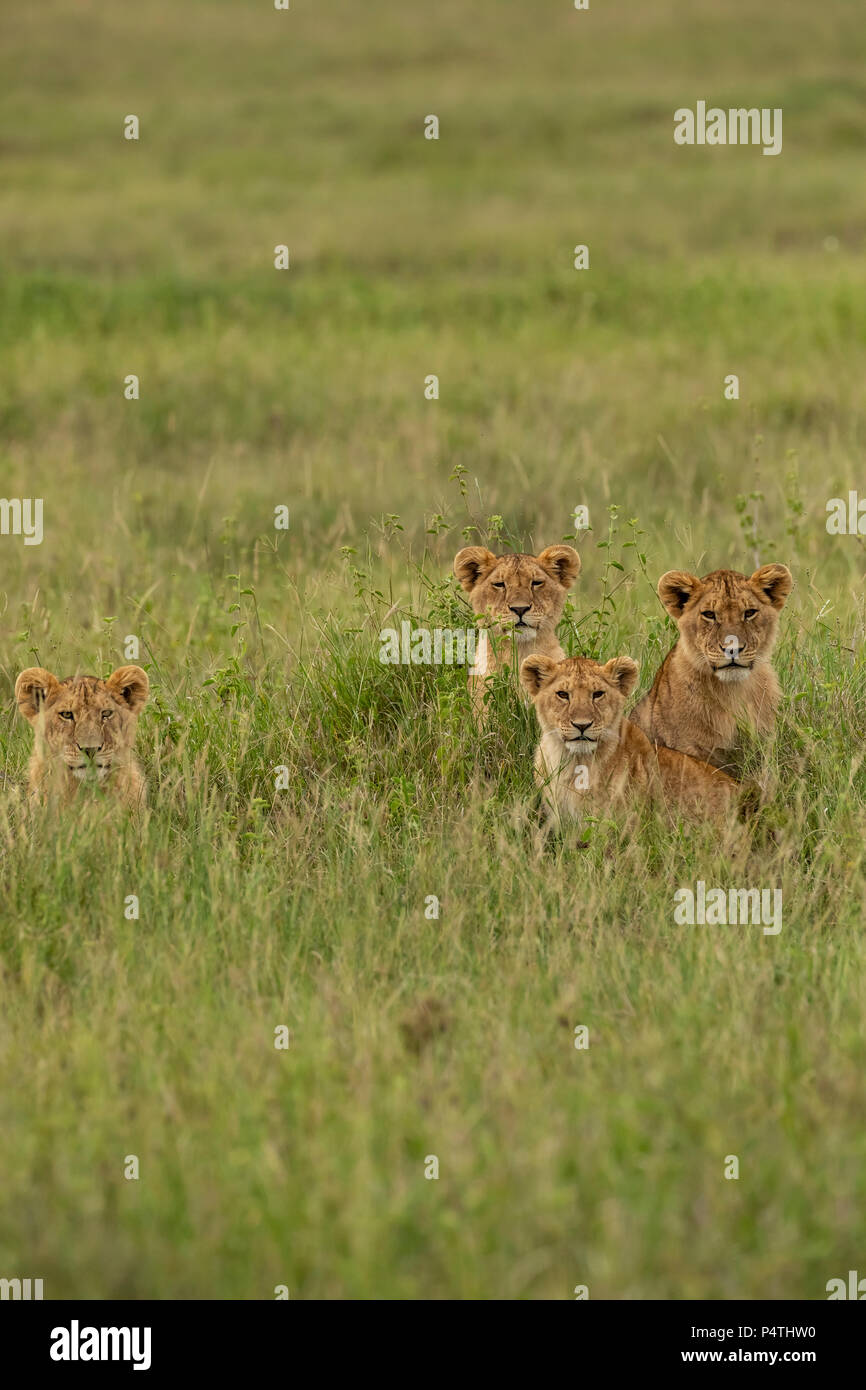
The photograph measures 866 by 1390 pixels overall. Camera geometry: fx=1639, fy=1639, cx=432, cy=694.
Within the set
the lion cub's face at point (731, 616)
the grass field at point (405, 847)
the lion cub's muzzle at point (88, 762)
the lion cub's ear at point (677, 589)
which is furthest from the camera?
the lion cub's ear at point (677, 589)

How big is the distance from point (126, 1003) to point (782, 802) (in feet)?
9.25

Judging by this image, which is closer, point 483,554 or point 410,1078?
point 410,1078

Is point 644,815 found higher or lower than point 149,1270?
higher

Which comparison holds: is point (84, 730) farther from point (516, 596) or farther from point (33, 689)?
point (516, 596)

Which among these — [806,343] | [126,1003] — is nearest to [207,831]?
[126,1003]

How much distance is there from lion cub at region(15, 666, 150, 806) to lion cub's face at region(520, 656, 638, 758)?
1.62 meters

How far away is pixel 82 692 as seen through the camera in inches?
260

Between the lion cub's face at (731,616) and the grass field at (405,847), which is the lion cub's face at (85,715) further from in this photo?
the lion cub's face at (731,616)

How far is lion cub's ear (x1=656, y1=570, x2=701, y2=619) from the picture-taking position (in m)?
6.90

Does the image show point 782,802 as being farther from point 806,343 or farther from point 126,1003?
point 806,343

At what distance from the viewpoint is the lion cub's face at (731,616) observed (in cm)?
678

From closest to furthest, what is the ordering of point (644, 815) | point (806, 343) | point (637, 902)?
point (637, 902) → point (644, 815) → point (806, 343)

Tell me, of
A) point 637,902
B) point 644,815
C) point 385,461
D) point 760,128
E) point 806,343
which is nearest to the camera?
point 637,902

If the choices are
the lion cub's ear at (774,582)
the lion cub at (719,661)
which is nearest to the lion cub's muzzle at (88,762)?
the lion cub at (719,661)
